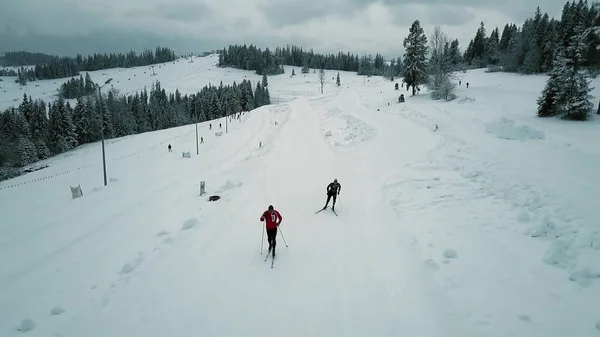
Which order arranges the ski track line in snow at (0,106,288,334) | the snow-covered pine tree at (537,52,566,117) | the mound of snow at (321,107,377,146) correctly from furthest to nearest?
the mound of snow at (321,107,377,146), the snow-covered pine tree at (537,52,566,117), the ski track line in snow at (0,106,288,334)

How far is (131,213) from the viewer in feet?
50.9

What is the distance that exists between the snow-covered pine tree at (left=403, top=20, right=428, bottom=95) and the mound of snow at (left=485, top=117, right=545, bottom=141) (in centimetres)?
2830

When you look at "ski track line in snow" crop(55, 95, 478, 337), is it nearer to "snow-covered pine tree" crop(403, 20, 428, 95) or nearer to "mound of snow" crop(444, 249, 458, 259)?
"mound of snow" crop(444, 249, 458, 259)

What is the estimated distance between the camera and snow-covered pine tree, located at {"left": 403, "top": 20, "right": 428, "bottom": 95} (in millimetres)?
48125

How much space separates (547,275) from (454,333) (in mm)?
3252

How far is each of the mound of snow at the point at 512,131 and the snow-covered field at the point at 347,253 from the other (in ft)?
0.46

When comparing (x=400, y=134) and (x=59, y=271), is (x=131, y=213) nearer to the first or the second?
(x=59, y=271)

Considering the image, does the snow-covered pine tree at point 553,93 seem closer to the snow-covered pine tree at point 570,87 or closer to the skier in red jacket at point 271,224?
the snow-covered pine tree at point 570,87

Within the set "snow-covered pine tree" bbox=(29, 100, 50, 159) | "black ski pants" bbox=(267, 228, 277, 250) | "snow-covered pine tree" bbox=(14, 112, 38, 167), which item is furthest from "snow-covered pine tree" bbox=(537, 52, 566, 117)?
"snow-covered pine tree" bbox=(29, 100, 50, 159)

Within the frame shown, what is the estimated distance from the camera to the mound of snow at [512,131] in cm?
1959

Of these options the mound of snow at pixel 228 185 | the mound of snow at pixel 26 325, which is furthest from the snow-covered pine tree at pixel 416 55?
the mound of snow at pixel 26 325

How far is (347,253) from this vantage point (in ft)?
34.1

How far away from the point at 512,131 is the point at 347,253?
56.0 ft

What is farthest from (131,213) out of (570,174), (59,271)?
(570,174)
